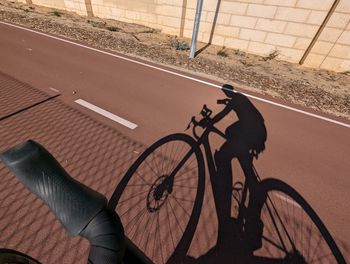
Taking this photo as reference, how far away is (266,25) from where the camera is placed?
1098 cm

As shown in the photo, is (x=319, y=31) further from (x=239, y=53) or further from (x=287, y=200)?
(x=287, y=200)

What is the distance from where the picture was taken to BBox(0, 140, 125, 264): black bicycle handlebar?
48.6 inches

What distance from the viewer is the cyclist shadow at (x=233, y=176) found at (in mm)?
3109

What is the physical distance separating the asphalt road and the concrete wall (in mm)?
5519

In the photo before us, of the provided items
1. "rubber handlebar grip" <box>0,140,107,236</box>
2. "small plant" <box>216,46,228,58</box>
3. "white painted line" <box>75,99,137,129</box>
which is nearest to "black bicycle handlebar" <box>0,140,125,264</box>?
"rubber handlebar grip" <box>0,140,107,236</box>

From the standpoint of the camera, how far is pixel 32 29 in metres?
12.4

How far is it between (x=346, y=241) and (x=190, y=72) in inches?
289

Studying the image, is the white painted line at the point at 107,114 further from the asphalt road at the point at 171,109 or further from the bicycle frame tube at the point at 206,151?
the bicycle frame tube at the point at 206,151

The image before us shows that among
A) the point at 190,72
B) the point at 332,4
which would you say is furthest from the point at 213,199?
the point at 332,4

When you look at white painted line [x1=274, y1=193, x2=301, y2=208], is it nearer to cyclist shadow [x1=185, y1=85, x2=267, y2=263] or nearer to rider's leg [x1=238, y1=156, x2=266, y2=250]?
rider's leg [x1=238, y1=156, x2=266, y2=250]

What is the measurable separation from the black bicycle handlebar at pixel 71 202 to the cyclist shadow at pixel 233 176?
2047mm

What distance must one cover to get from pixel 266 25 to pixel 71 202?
12.7 metres

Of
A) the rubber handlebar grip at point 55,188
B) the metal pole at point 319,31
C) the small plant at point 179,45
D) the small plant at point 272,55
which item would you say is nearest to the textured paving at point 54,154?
the rubber handlebar grip at point 55,188

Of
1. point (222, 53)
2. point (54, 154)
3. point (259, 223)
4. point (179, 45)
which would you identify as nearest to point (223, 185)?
point (259, 223)
